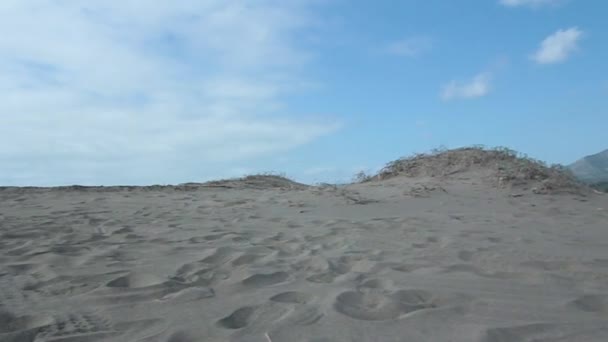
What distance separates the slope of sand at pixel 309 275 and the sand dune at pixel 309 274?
14mm

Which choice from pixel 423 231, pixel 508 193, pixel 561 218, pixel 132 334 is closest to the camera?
pixel 132 334

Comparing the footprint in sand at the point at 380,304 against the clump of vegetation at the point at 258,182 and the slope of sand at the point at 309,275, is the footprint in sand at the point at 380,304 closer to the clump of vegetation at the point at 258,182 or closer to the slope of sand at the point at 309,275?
the slope of sand at the point at 309,275

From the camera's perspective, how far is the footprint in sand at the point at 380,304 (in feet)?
9.48

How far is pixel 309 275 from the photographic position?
3834 mm

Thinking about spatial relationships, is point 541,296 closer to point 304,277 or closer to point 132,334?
point 304,277

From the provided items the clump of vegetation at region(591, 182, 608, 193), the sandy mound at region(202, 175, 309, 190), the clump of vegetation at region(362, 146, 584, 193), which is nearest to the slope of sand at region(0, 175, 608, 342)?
the clump of vegetation at region(362, 146, 584, 193)

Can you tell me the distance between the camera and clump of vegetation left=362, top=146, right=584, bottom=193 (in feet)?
30.0

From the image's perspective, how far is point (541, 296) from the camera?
3.22 metres

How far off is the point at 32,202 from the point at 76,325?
737 cm

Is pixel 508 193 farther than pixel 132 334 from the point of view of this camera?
Yes

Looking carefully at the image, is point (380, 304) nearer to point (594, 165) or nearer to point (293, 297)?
point (293, 297)

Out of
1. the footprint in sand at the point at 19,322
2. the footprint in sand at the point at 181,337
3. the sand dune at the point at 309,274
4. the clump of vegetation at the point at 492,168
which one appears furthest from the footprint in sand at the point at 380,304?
the clump of vegetation at the point at 492,168

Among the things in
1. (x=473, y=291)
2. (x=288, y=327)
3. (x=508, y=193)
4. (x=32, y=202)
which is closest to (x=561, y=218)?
(x=508, y=193)

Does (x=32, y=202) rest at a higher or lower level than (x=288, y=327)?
higher
